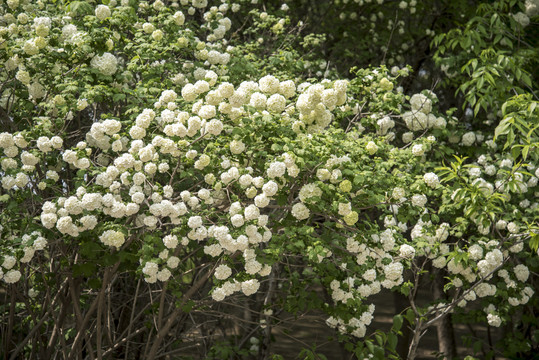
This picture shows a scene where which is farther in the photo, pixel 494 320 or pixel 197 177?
pixel 494 320

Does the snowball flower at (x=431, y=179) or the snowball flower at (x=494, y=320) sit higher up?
the snowball flower at (x=431, y=179)

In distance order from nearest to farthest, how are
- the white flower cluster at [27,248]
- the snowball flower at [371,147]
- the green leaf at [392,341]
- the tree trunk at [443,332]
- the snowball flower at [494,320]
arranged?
the white flower cluster at [27,248] < the snowball flower at [371,147] < the green leaf at [392,341] < the snowball flower at [494,320] < the tree trunk at [443,332]

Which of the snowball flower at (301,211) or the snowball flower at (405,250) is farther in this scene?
the snowball flower at (405,250)

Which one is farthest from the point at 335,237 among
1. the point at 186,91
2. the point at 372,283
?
the point at 186,91

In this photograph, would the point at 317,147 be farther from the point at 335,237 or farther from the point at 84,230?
the point at 84,230

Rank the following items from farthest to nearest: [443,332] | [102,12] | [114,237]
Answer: [443,332], [102,12], [114,237]

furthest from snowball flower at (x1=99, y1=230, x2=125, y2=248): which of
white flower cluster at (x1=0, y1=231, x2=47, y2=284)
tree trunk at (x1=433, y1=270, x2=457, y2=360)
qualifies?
tree trunk at (x1=433, y1=270, x2=457, y2=360)

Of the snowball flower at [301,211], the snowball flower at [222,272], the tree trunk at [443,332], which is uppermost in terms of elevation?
the snowball flower at [301,211]

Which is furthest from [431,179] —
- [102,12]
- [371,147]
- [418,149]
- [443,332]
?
[443,332]

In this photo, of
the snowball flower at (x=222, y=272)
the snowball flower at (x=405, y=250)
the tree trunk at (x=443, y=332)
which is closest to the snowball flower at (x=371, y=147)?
the snowball flower at (x=405, y=250)

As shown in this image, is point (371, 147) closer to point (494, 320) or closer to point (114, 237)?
point (114, 237)

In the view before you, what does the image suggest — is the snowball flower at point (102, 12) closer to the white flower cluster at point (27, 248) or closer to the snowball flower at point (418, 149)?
the white flower cluster at point (27, 248)

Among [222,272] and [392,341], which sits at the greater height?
[222,272]

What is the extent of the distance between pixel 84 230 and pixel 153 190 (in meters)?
0.48
